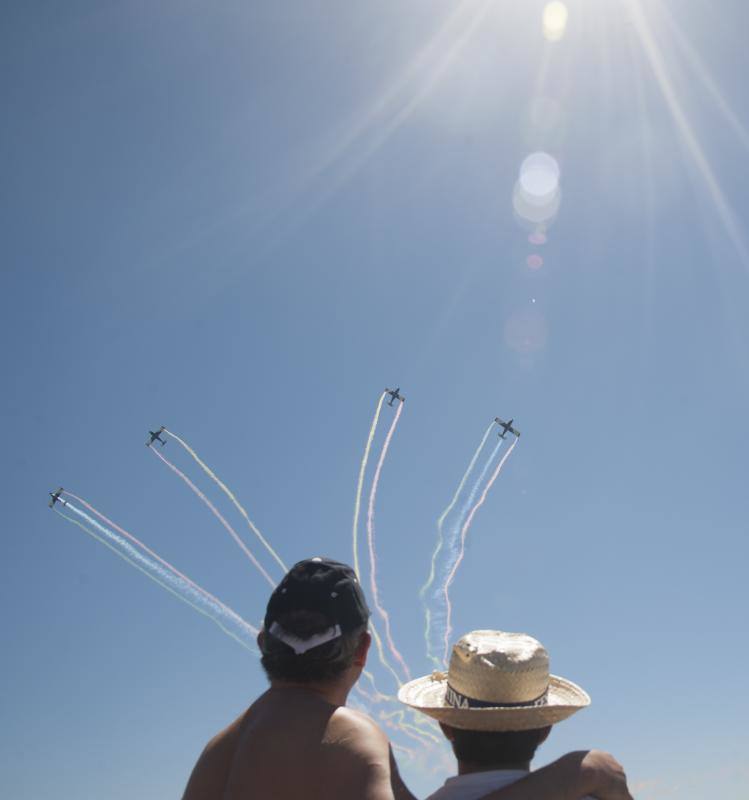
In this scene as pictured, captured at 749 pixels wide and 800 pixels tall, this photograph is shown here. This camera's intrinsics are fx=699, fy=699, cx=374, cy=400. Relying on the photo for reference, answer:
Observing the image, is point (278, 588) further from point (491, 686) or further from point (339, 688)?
point (491, 686)

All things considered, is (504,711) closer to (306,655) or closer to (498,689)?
(498,689)

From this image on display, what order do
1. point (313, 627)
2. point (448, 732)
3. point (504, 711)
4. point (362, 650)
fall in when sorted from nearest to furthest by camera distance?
1. point (504, 711)
2. point (313, 627)
3. point (448, 732)
4. point (362, 650)

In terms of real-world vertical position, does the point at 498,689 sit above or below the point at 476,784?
above

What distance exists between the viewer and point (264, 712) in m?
6.03

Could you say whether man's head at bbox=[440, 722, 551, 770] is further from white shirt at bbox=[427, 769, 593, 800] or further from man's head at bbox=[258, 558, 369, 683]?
man's head at bbox=[258, 558, 369, 683]

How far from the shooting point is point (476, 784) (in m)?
5.77

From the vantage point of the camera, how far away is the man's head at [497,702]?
20.4ft

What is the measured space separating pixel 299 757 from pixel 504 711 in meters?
1.85

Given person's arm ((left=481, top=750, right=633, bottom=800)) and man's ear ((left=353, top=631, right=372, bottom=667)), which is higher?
person's arm ((left=481, top=750, right=633, bottom=800))

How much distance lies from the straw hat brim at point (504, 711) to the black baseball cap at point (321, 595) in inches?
46.0

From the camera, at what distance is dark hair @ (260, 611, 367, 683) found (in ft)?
20.5

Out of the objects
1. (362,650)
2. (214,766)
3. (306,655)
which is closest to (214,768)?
(214,766)

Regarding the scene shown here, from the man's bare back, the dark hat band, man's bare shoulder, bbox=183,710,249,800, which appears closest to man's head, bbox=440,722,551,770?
the dark hat band

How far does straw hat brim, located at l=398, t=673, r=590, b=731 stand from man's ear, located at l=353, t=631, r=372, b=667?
0.77m
